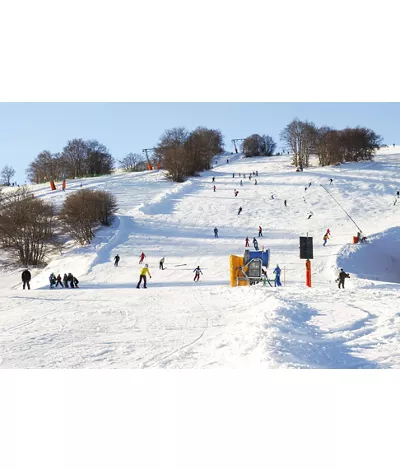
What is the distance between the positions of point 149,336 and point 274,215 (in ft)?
113

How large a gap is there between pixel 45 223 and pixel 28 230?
5.95ft

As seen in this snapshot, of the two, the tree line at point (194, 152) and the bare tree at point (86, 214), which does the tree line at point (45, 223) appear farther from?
the tree line at point (194, 152)

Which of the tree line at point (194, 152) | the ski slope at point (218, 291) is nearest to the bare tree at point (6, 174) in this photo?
the tree line at point (194, 152)

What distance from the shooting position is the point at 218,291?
1617 cm

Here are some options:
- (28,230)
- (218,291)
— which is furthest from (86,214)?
(218,291)

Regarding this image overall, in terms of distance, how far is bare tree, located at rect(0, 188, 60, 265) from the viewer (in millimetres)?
35562

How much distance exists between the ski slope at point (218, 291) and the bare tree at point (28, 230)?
2.09 metres

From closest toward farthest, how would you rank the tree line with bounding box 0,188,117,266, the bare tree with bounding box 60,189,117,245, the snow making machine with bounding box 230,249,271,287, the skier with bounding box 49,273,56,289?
the snow making machine with bounding box 230,249,271,287, the skier with bounding box 49,273,56,289, the tree line with bounding box 0,188,117,266, the bare tree with bounding box 60,189,117,245

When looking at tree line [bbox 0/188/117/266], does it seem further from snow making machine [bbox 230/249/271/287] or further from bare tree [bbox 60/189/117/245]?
snow making machine [bbox 230/249/271/287]

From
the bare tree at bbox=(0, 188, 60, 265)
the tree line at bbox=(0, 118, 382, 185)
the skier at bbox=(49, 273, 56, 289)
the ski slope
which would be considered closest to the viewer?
the ski slope

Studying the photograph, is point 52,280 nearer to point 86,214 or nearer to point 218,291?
point 218,291

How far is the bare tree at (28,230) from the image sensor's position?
117ft

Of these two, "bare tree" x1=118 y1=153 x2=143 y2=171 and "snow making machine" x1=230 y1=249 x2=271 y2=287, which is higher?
"bare tree" x1=118 y1=153 x2=143 y2=171

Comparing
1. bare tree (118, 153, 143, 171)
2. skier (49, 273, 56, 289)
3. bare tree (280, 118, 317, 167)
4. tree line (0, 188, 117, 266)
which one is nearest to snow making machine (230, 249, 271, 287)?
skier (49, 273, 56, 289)
